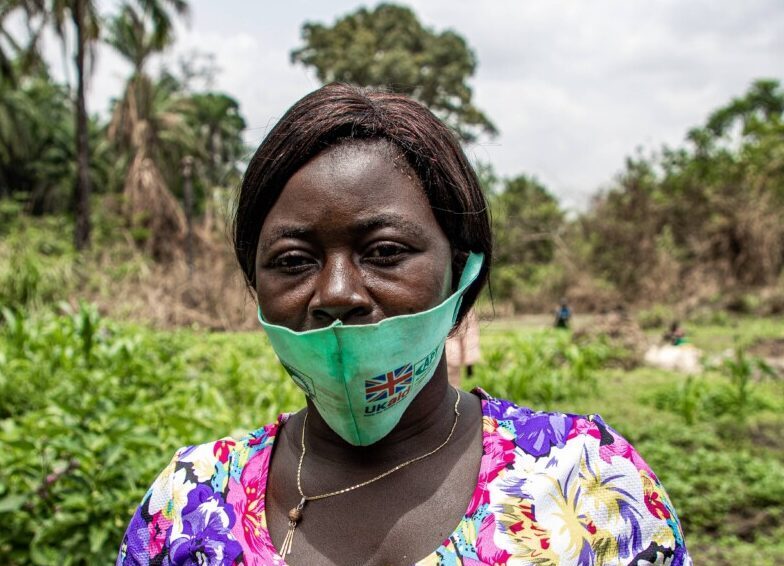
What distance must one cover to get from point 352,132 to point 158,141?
22.8 metres

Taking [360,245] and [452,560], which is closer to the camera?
[452,560]

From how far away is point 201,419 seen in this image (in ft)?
9.06

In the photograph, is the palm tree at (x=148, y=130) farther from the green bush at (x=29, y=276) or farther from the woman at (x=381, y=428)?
the woman at (x=381, y=428)

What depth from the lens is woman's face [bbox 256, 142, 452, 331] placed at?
110 cm

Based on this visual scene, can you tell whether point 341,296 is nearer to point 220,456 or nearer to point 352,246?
point 352,246

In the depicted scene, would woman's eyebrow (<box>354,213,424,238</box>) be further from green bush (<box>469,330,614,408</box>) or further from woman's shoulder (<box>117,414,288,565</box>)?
green bush (<box>469,330,614,408</box>)

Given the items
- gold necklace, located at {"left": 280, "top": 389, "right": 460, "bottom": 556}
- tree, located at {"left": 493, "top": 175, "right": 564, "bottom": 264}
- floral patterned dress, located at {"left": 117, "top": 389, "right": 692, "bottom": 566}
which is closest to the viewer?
floral patterned dress, located at {"left": 117, "top": 389, "right": 692, "bottom": 566}

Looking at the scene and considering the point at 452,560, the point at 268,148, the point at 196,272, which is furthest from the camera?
the point at 196,272

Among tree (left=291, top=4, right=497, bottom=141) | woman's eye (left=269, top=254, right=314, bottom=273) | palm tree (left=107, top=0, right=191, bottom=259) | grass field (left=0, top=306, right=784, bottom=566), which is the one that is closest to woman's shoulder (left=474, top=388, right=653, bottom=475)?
woman's eye (left=269, top=254, right=314, bottom=273)

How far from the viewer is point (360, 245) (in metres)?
1.11

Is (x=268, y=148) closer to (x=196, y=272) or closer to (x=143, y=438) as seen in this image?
(x=143, y=438)

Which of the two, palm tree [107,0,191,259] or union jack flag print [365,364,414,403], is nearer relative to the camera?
union jack flag print [365,364,414,403]

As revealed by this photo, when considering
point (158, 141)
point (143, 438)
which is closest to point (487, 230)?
point (143, 438)

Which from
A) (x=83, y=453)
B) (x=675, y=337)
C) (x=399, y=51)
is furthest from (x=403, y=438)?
(x=399, y=51)
